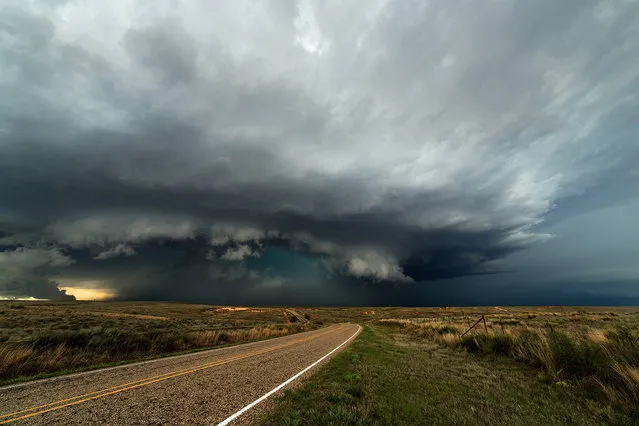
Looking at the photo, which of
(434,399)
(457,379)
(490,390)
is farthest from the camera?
(457,379)

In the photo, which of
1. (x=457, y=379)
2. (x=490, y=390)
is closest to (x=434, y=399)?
(x=490, y=390)

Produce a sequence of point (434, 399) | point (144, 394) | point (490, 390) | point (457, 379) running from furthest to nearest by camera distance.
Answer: point (457, 379)
point (490, 390)
point (144, 394)
point (434, 399)

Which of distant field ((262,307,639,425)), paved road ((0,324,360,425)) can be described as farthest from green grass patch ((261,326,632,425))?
paved road ((0,324,360,425))

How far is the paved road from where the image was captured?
7668 millimetres

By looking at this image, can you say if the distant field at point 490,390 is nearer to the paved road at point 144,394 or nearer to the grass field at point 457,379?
the grass field at point 457,379

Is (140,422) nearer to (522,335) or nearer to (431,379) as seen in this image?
(431,379)

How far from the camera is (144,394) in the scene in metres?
9.71

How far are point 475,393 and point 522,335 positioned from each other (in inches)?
389

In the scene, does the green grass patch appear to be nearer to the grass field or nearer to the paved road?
the grass field

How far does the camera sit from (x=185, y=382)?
37.6 feet

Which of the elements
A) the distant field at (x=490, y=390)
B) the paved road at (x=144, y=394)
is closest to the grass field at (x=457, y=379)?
the distant field at (x=490, y=390)

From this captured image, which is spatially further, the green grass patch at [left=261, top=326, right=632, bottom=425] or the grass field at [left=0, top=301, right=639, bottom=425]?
the grass field at [left=0, top=301, right=639, bottom=425]

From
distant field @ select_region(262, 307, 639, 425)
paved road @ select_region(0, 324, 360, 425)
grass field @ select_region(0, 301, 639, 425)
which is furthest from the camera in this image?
grass field @ select_region(0, 301, 639, 425)

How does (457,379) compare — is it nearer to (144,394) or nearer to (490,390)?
(490,390)
